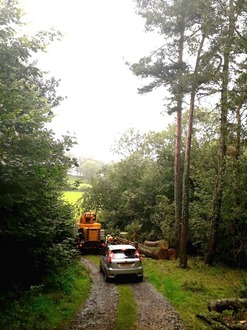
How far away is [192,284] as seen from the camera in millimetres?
12703

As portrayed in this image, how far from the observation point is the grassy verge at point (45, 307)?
794 centimetres

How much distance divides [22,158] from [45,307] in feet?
18.7

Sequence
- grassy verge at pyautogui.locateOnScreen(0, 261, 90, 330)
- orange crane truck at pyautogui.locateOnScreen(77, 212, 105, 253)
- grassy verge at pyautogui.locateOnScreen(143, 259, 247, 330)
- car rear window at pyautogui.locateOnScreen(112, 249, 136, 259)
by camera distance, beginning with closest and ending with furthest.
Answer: grassy verge at pyautogui.locateOnScreen(0, 261, 90, 330)
grassy verge at pyautogui.locateOnScreen(143, 259, 247, 330)
car rear window at pyautogui.locateOnScreen(112, 249, 136, 259)
orange crane truck at pyautogui.locateOnScreen(77, 212, 105, 253)

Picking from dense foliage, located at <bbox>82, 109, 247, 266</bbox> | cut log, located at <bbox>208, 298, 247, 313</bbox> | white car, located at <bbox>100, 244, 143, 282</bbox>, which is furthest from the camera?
dense foliage, located at <bbox>82, 109, 247, 266</bbox>

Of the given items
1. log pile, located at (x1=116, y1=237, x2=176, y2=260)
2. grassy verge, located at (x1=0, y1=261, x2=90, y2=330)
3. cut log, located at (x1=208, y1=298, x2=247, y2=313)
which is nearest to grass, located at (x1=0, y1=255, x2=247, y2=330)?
grassy verge, located at (x1=0, y1=261, x2=90, y2=330)

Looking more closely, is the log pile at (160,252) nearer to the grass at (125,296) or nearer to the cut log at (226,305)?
the grass at (125,296)

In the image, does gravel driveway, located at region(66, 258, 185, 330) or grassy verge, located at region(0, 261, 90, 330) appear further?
gravel driveway, located at region(66, 258, 185, 330)

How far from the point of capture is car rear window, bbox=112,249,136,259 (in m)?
13.9

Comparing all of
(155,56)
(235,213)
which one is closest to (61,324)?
(235,213)

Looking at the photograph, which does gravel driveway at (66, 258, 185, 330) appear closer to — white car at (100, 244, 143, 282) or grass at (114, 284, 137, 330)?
grass at (114, 284, 137, 330)

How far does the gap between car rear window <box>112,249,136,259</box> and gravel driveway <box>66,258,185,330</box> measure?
4.21 ft

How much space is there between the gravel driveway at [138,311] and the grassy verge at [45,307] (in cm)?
40

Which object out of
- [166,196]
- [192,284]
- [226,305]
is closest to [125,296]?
[192,284]

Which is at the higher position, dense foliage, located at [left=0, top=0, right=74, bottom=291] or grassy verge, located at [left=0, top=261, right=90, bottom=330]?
dense foliage, located at [left=0, top=0, right=74, bottom=291]
